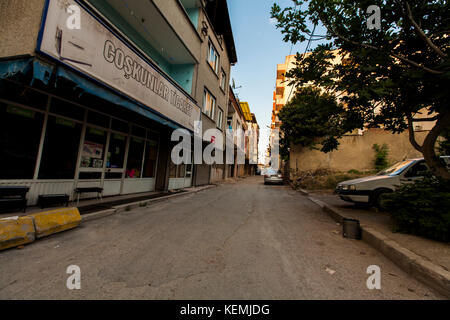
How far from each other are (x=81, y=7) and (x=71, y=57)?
48.7 inches

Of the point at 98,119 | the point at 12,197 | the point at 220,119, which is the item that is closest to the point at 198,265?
Answer: the point at 12,197

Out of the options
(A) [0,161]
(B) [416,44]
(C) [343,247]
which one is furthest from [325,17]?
(A) [0,161]

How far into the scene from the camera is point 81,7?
4.11 metres

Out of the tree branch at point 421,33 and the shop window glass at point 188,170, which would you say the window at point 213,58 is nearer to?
the shop window glass at point 188,170

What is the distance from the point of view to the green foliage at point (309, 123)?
5549 millimetres

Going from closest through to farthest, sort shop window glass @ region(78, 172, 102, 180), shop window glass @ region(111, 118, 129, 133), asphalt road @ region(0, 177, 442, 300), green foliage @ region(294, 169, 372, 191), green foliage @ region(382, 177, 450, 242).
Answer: asphalt road @ region(0, 177, 442, 300) < green foliage @ region(382, 177, 450, 242) < shop window glass @ region(78, 172, 102, 180) < shop window glass @ region(111, 118, 129, 133) < green foliage @ region(294, 169, 372, 191)

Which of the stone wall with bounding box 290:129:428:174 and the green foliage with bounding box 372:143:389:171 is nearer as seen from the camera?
the green foliage with bounding box 372:143:389:171

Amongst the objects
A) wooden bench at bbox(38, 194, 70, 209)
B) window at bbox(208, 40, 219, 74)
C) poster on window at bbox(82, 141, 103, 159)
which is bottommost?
wooden bench at bbox(38, 194, 70, 209)

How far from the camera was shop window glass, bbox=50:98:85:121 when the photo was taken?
197 inches

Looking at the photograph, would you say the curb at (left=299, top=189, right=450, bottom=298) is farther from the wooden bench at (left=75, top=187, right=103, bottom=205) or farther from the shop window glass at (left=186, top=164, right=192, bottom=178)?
the shop window glass at (left=186, top=164, right=192, bottom=178)

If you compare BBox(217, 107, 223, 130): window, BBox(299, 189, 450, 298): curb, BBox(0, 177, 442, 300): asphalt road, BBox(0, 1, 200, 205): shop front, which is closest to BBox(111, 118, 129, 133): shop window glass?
BBox(0, 1, 200, 205): shop front

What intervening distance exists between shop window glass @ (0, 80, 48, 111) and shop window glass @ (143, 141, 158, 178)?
4159 millimetres

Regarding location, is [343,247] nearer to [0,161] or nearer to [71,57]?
[71,57]

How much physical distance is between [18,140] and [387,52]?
8.50 m
